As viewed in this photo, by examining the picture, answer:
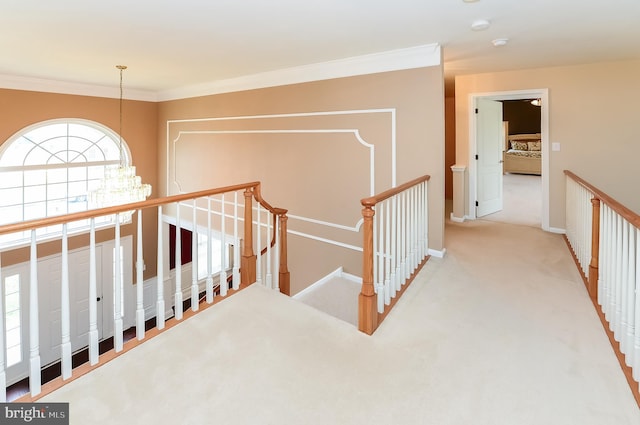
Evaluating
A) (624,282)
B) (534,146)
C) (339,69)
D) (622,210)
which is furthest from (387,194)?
(534,146)

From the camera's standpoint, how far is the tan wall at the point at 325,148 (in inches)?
141

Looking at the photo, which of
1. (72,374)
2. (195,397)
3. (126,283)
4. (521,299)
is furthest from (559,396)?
(126,283)

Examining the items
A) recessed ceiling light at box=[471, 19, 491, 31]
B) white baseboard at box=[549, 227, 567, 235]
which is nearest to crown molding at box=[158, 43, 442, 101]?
recessed ceiling light at box=[471, 19, 491, 31]

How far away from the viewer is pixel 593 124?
4.16 metres

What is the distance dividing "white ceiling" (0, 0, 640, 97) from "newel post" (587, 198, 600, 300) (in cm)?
143

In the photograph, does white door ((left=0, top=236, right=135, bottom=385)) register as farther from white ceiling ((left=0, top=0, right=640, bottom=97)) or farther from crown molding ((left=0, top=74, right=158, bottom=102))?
white ceiling ((left=0, top=0, right=640, bottom=97))

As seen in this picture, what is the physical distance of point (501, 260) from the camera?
11.7 feet

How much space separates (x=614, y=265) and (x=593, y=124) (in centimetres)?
278

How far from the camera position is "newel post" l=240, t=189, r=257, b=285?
304 cm

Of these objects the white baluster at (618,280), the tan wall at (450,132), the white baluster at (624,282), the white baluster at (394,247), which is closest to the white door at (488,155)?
the tan wall at (450,132)

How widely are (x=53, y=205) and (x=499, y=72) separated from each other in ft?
22.7

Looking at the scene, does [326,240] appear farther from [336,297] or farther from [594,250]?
[594,250]

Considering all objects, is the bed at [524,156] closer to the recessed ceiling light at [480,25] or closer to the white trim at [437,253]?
the white trim at [437,253]

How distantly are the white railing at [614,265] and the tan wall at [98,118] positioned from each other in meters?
6.70
